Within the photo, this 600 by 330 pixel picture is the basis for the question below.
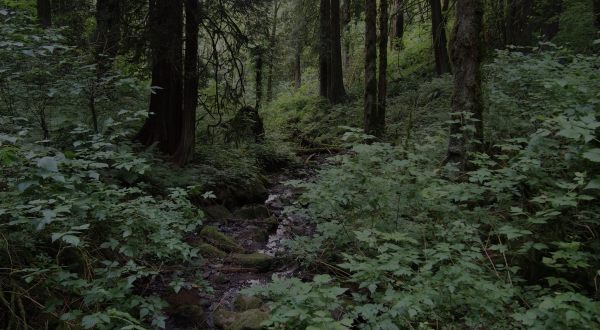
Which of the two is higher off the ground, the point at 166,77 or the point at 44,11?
the point at 44,11

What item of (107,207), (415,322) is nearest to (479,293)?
(415,322)

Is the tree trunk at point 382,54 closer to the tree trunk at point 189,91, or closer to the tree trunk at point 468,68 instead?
the tree trunk at point 189,91

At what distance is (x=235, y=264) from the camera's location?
6066 millimetres

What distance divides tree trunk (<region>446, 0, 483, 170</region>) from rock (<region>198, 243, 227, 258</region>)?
378 centimetres

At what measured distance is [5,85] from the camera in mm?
5457

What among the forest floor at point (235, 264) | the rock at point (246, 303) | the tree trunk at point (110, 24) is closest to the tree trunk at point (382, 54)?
the forest floor at point (235, 264)

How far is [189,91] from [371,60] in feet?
16.8

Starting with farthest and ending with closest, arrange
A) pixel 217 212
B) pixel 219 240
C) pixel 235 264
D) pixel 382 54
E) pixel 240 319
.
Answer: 1. pixel 382 54
2. pixel 217 212
3. pixel 219 240
4. pixel 235 264
5. pixel 240 319

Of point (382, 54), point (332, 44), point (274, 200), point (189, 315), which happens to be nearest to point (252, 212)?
point (274, 200)

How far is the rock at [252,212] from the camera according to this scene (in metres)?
8.31

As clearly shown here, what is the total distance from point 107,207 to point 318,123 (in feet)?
45.4

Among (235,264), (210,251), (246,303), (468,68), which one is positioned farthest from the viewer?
(210,251)

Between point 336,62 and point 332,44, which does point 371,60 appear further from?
point 332,44

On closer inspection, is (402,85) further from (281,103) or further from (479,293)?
(479,293)
